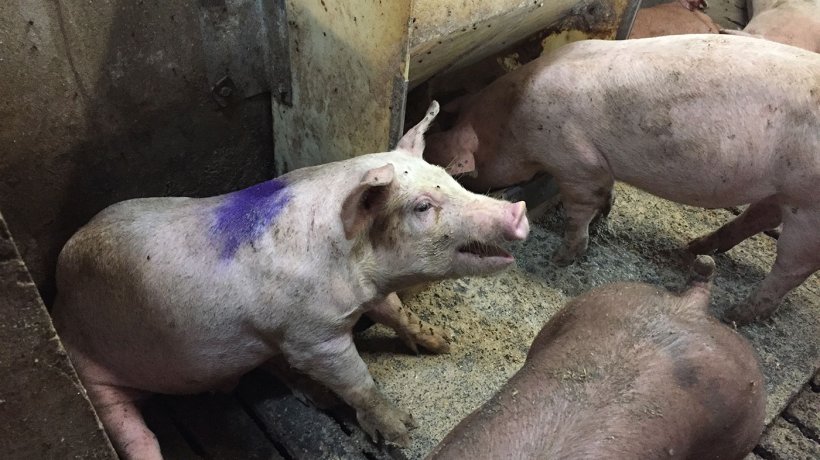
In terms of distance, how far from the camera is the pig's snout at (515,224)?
6.51ft

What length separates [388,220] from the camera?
2.03 meters

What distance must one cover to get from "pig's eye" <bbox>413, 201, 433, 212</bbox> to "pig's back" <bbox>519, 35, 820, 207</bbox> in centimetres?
119

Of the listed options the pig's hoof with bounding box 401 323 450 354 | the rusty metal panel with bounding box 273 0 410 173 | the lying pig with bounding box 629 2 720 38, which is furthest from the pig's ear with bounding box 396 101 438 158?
the lying pig with bounding box 629 2 720 38

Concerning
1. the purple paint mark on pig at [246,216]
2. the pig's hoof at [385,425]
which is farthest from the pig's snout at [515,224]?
the pig's hoof at [385,425]

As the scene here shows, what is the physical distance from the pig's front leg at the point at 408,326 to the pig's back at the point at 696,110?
1.03 metres

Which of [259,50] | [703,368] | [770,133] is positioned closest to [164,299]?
[259,50]

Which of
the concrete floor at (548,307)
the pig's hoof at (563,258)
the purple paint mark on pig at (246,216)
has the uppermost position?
the purple paint mark on pig at (246,216)

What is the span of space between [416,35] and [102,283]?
1278mm

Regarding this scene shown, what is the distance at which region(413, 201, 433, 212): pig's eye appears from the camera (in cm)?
200

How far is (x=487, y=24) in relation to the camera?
2.40 meters

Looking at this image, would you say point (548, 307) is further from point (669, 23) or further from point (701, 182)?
point (669, 23)

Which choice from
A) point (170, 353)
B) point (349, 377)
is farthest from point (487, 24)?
point (170, 353)

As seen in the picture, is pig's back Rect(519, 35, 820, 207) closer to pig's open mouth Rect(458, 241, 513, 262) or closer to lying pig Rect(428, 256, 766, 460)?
lying pig Rect(428, 256, 766, 460)

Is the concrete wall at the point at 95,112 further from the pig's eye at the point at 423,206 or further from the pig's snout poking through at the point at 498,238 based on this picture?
the pig's snout poking through at the point at 498,238
